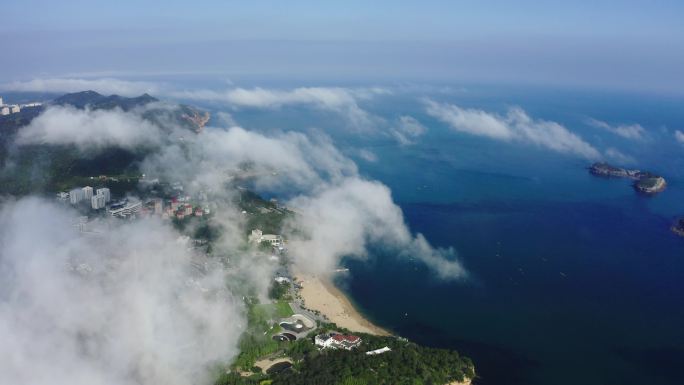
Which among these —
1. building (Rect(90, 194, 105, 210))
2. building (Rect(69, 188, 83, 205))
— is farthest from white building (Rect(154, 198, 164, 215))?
building (Rect(69, 188, 83, 205))

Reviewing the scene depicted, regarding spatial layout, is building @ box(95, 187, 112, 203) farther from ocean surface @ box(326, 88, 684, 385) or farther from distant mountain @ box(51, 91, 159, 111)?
distant mountain @ box(51, 91, 159, 111)

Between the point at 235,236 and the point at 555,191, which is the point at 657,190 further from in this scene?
the point at 235,236

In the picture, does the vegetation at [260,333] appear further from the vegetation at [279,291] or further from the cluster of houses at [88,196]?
the cluster of houses at [88,196]

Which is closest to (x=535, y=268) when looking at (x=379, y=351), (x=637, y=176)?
(x=379, y=351)

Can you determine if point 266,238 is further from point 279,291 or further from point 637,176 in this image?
point 637,176

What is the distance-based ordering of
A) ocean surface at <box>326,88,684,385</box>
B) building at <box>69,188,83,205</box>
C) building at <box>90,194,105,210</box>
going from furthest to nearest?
building at <box>90,194,105,210</box> → building at <box>69,188,83,205</box> → ocean surface at <box>326,88,684,385</box>
